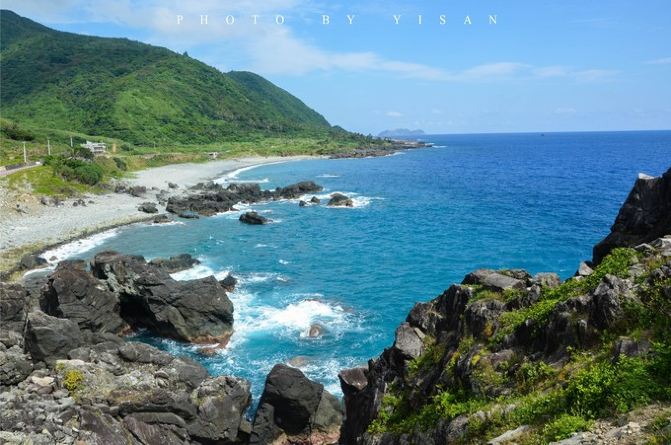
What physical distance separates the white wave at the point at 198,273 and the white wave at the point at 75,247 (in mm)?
12896

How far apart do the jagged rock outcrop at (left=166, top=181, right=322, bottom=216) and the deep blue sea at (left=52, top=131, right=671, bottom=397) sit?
15.0 ft

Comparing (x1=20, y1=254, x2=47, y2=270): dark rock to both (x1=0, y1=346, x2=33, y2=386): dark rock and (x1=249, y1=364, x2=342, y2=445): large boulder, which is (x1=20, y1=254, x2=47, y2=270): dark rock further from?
(x1=249, y1=364, x2=342, y2=445): large boulder

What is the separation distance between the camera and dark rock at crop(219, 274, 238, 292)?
150 ft

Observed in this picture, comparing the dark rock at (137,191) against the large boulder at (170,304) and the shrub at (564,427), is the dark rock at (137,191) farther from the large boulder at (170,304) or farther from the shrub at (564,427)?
Result: the shrub at (564,427)

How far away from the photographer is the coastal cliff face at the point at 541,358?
10914 mm

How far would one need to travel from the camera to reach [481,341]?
16.9 m

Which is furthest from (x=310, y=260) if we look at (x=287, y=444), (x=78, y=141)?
(x=78, y=141)

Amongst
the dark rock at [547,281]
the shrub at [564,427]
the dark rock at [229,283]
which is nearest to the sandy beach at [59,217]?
the dark rock at [229,283]

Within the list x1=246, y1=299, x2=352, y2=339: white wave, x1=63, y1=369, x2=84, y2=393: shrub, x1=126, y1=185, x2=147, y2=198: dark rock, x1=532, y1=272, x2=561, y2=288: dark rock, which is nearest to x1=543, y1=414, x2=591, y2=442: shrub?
x1=532, y1=272, x2=561, y2=288: dark rock

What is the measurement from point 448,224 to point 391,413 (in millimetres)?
58472

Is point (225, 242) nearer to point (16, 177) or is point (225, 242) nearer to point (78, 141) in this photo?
point (16, 177)

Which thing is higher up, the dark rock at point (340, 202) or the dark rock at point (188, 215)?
the dark rock at point (340, 202)

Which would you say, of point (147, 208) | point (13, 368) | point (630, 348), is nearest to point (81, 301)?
point (13, 368)

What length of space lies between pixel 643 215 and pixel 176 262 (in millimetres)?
43135
